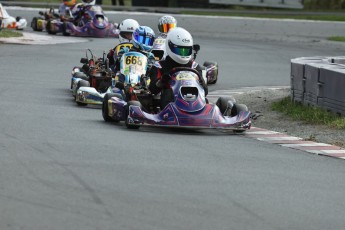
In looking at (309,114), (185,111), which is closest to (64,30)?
(309,114)

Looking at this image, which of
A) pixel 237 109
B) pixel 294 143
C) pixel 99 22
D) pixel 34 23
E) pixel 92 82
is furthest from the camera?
pixel 34 23

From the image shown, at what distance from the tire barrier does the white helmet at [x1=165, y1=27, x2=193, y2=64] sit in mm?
1914

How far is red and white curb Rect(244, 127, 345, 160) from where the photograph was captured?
1143cm

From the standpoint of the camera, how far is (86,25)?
3052cm

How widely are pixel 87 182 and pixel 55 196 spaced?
0.65 meters

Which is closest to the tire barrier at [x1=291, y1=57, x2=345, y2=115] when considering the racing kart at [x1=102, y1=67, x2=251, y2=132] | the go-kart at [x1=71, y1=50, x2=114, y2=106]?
the racing kart at [x1=102, y1=67, x2=251, y2=132]

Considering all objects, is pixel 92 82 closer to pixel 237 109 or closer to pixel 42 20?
pixel 237 109

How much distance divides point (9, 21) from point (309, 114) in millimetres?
18247

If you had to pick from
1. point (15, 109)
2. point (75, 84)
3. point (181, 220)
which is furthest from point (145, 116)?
point (181, 220)

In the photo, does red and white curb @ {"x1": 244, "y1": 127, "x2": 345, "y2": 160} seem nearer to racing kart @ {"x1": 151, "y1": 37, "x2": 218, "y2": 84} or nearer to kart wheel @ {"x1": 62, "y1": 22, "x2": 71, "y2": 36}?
racing kart @ {"x1": 151, "y1": 37, "x2": 218, "y2": 84}

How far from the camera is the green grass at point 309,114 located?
1333 cm

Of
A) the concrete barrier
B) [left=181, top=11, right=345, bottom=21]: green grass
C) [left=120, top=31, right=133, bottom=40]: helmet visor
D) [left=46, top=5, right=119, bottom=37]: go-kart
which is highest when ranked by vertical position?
[left=120, top=31, right=133, bottom=40]: helmet visor

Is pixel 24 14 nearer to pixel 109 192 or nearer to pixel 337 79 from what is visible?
pixel 337 79

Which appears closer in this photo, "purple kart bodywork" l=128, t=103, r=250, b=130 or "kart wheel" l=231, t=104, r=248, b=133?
"purple kart bodywork" l=128, t=103, r=250, b=130
